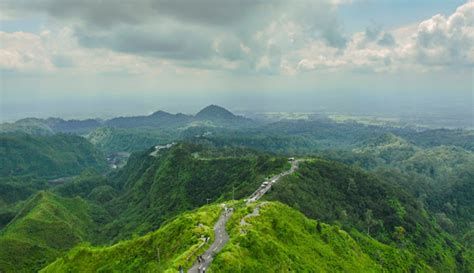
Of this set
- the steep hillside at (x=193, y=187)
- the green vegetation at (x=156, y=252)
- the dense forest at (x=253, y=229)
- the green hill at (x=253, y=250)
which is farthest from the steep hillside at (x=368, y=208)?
the green vegetation at (x=156, y=252)

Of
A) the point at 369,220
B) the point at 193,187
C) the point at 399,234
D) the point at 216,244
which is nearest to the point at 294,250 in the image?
the point at 216,244

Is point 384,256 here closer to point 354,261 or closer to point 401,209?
point 354,261

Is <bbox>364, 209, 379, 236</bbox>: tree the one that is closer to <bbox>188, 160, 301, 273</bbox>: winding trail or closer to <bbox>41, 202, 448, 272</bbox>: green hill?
<bbox>41, 202, 448, 272</bbox>: green hill

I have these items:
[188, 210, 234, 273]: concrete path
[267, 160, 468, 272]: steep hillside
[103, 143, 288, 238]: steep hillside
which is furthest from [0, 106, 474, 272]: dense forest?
[188, 210, 234, 273]: concrete path

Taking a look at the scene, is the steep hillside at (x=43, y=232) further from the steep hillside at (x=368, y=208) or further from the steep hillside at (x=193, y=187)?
the steep hillside at (x=368, y=208)

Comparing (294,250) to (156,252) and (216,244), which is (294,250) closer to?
(216,244)

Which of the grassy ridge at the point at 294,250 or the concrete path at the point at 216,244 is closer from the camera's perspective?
the concrete path at the point at 216,244
